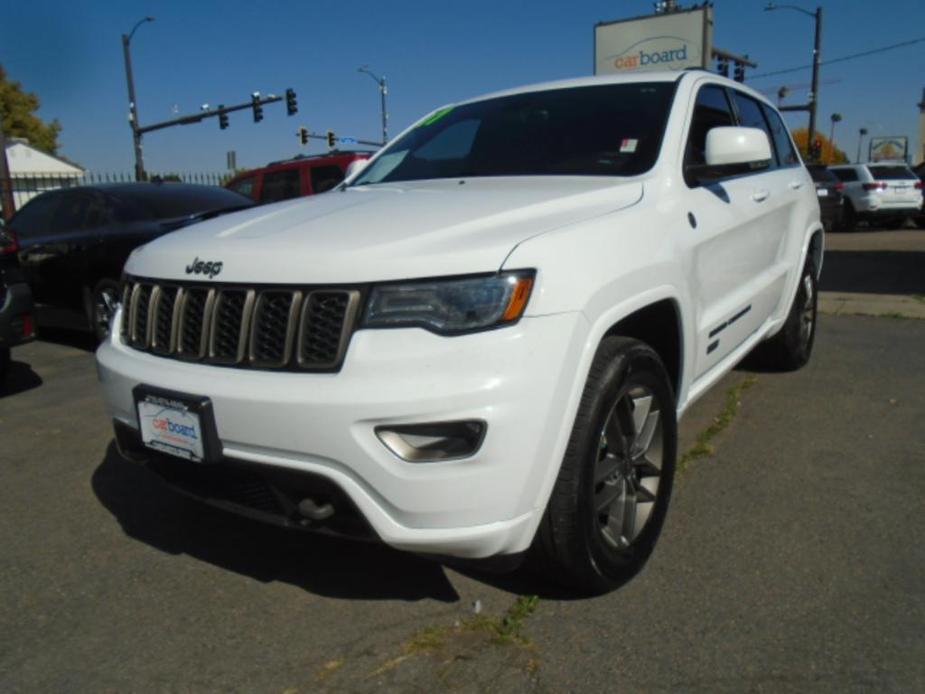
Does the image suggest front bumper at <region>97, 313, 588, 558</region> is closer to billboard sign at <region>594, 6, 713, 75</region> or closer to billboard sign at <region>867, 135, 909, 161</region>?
billboard sign at <region>594, 6, 713, 75</region>

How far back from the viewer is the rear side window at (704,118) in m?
3.19

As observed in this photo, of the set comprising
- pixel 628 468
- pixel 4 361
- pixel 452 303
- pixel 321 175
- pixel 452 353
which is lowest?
pixel 4 361

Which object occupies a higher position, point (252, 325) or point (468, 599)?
point (252, 325)

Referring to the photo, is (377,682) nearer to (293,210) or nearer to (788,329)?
(293,210)

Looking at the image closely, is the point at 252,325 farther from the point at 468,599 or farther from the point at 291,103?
the point at 291,103

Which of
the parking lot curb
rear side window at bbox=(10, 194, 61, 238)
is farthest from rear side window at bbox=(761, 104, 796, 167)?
rear side window at bbox=(10, 194, 61, 238)

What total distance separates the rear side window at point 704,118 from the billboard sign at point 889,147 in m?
65.9

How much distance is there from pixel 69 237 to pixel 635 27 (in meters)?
21.2

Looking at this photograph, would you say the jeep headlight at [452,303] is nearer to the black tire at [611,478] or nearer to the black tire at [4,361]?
the black tire at [611,478]

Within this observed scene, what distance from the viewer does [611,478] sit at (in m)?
2.45

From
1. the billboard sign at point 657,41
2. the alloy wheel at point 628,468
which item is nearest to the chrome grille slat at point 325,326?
the alloy wheel at point 628,468

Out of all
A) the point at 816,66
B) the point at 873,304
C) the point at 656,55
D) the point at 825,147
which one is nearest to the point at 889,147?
the point at 825,147

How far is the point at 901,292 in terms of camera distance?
331 inches

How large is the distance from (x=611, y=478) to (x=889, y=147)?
71496mm
